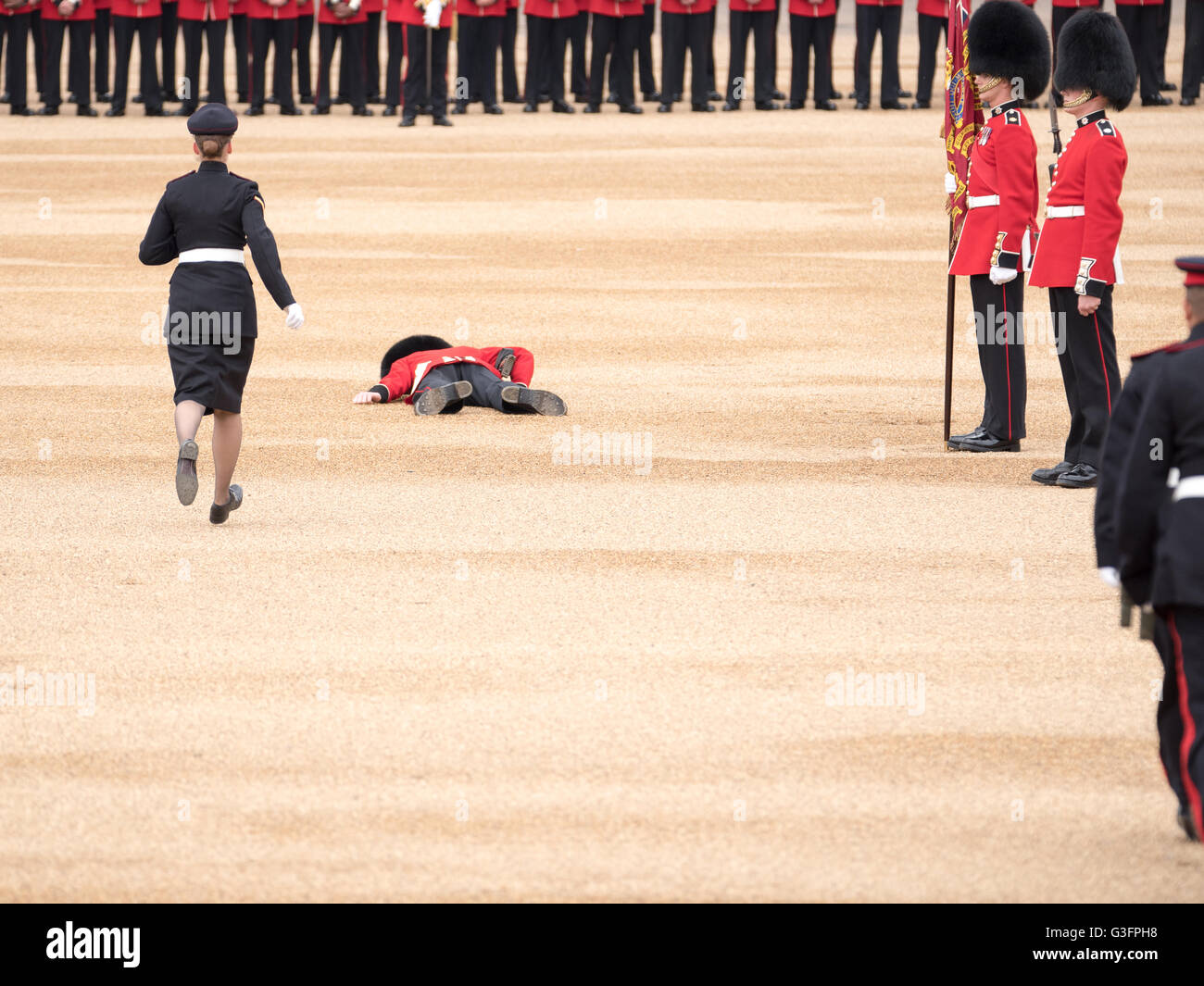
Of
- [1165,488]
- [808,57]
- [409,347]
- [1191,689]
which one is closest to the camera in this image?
[1191,689]

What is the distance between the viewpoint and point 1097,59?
8.62 metres

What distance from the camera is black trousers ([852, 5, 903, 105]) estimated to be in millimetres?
20562

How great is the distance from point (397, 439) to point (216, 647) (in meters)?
3.62

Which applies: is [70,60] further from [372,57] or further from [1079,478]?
[1079,478]

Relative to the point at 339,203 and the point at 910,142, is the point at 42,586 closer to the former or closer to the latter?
the point at 339,203

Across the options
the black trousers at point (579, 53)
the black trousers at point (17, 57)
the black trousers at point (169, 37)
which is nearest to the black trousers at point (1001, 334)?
the black trousers at point (579, 53)

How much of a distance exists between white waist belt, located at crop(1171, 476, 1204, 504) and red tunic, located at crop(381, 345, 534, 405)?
641cm

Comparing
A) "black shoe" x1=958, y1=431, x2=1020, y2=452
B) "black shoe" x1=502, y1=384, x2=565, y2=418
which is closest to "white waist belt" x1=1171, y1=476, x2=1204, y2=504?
"black shoe" x1=958, y1=431, x2=1020, y2=452

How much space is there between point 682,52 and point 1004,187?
40.1ft

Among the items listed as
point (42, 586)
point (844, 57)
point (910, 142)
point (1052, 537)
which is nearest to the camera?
point (42, 586)

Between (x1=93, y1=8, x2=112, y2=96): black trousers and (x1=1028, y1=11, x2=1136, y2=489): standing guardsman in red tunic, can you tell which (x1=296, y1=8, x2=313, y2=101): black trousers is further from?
(x1=1028, y1=11, x2=1136, y2=489): standing guardsman in red tunic

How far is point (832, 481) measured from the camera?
926 centimetres

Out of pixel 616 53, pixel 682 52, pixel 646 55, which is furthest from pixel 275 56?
pixel 682 52

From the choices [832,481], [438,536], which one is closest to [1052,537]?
[832,481]
